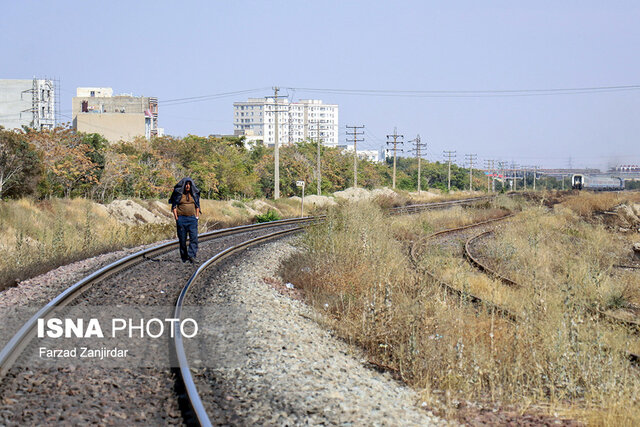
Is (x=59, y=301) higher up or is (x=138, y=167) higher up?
(x=138, y=167)

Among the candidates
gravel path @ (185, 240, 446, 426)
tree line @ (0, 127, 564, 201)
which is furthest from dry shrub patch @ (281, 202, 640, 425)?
tree line @ (0, 127, 564, 201)

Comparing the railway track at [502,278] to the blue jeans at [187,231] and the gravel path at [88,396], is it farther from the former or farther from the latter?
the blue jeans at [187,231]

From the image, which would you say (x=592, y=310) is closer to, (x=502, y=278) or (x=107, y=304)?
(x=502, y=278)

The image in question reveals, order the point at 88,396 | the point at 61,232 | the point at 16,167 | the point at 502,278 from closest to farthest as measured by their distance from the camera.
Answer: the point at 88,396
the point at 502,278
the point at 61,232
the point at 16,167

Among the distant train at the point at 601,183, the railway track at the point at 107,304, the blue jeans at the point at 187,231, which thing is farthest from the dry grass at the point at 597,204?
the distant train at the point at 601,183

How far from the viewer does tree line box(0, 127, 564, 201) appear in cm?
2572

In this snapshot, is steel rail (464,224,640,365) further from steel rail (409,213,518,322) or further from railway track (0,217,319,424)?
railway track (0,217,319,424)

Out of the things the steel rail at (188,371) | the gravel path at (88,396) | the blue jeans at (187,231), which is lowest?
the gravel path at (88,396)

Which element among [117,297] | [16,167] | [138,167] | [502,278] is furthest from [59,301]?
[138,167]

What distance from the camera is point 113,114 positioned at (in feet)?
310

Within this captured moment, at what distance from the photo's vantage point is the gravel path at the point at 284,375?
18.3 feet

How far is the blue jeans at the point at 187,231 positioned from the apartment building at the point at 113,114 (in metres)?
44.8

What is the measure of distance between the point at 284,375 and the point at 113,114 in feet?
309

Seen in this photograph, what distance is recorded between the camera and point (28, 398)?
5.59 meters
